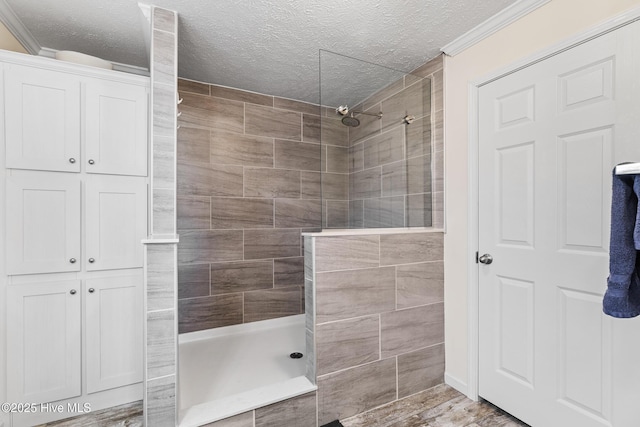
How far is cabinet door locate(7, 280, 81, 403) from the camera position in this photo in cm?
172

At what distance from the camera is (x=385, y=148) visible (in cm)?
Answer: 234

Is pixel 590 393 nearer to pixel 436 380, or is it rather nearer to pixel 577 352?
pixel 577 352

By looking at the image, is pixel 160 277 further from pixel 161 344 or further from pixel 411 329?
pixel 411 329

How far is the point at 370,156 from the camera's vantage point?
234 cm

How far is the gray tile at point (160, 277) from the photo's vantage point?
154 cm

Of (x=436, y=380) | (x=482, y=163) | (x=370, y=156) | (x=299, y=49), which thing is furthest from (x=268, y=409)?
(x=299, y=49)

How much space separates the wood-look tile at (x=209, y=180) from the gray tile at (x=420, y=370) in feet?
6.68

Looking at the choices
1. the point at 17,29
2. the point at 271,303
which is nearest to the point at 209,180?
the point at 271,303

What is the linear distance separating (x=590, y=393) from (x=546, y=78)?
1.63 m

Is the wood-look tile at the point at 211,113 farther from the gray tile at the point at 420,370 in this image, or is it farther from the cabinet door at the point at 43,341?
the gray tile at the point at 420,370

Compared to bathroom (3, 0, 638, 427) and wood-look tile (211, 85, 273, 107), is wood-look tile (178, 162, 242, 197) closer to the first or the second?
bathroom (3, 0, 638, 427)

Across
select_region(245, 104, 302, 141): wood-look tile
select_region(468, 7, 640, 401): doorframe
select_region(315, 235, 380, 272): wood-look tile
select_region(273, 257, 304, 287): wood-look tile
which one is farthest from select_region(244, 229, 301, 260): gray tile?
select_region(468, 7, 640, 401): doorframe

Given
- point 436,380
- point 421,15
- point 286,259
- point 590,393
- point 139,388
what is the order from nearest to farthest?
point 590,393
point 421,15
point 139,388
point 436,380
point 286,259

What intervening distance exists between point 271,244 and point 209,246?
0.60 meters
